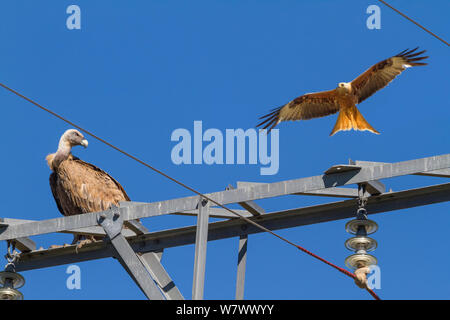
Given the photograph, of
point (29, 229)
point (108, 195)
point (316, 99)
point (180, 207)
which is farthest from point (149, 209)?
point (316, 99)

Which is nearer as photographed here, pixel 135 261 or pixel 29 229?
pixel 135 261

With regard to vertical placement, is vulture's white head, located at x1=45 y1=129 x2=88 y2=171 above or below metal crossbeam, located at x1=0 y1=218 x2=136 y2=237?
above

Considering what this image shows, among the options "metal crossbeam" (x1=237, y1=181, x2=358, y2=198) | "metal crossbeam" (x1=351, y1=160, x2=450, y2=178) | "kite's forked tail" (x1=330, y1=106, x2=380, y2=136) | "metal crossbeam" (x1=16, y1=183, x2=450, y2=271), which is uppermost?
"kite's forked tail" (x1=330, y1=106, x2=380, y2=136)

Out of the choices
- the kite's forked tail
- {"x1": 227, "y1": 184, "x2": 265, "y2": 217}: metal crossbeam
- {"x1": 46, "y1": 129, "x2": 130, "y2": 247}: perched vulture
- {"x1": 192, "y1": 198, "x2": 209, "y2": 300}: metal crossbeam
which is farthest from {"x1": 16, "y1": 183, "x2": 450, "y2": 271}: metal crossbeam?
the kite's forked tail

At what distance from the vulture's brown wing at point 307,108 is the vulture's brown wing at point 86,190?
2383 mm

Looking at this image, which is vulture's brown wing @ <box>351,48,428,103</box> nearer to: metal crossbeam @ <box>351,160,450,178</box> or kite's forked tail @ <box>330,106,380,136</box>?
kite's forked tail @ <box>330,106,380,136</box>

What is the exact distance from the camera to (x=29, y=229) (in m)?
11.7

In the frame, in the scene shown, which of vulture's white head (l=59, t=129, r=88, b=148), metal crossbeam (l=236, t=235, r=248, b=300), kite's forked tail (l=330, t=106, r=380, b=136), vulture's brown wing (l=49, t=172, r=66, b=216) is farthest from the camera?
kite's forked tail (l=330, t=106, r=380, b=136)

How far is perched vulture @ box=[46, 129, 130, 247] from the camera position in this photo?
51.2 ft

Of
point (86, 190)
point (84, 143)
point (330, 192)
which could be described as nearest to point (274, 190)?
point (330, 192)

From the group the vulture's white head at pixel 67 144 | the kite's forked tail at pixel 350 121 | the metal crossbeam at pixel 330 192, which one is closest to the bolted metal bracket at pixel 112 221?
the metal crossbeam at pixel 330 192
